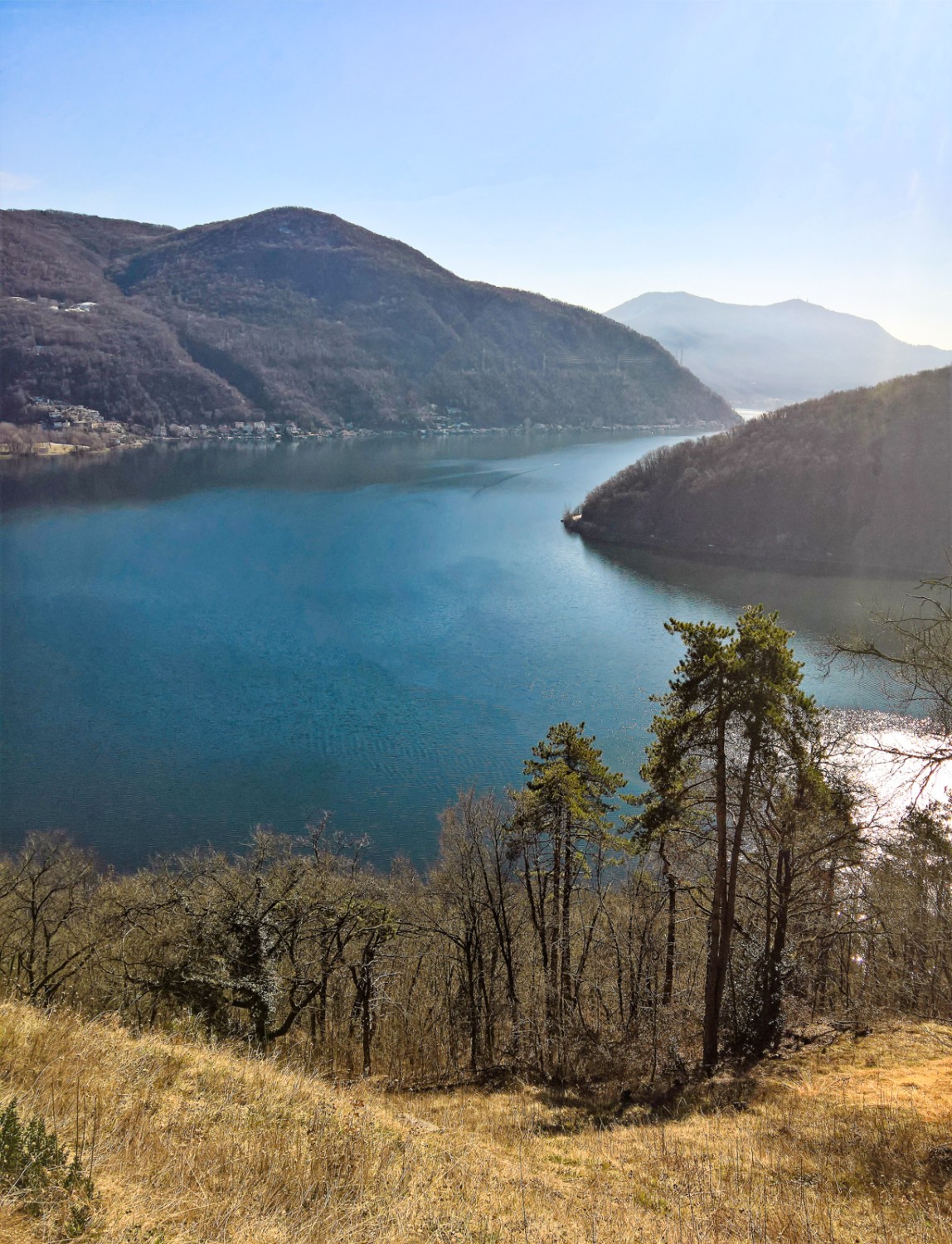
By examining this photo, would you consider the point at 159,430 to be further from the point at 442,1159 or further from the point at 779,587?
the point at 442,1159

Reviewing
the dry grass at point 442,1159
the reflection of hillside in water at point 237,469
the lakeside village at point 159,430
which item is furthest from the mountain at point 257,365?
the dry grass at point 442,1159

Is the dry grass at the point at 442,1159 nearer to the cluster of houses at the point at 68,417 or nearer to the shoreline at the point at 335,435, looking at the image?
the shoreline at the point at 335,435

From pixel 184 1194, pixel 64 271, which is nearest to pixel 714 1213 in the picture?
pixel 184 1194

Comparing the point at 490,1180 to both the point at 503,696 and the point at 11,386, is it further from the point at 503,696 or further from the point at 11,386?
the point at 11,386

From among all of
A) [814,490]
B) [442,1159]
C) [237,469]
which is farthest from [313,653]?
[237,469]

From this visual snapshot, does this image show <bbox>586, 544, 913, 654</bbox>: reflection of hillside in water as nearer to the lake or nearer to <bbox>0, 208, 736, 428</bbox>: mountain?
the lake

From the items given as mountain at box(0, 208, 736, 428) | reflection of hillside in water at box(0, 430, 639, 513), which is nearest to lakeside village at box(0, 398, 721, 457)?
mountain at box(0, 208, 736, 428)
